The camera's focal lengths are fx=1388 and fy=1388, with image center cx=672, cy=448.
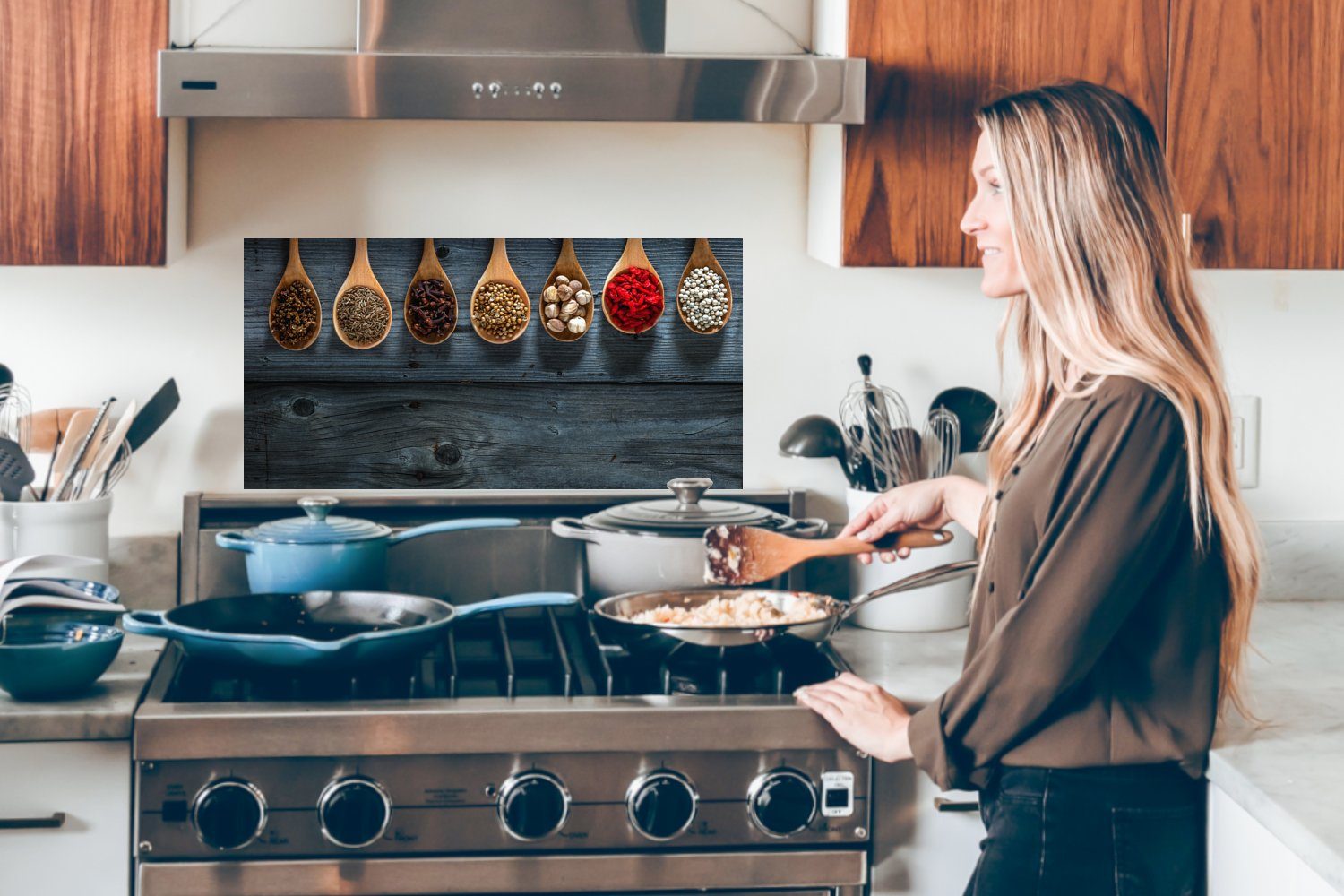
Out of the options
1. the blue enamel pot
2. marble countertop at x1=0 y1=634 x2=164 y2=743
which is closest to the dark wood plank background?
the blue enamel pot

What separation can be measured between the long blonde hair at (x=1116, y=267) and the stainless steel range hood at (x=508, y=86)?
0.41 m

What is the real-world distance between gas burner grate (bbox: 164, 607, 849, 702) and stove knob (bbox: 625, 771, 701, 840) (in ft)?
0.36

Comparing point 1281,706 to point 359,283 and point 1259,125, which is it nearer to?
point 1259,125

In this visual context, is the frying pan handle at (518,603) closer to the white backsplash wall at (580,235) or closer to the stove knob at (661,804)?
the stove knob at (661,804)

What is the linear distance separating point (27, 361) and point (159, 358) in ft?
0.64

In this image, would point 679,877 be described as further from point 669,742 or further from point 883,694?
point 883,694

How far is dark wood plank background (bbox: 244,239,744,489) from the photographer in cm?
231

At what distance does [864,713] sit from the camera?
1.57 m

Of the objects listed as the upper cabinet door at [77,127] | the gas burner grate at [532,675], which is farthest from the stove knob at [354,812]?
the upper cabinet door at [77,127]

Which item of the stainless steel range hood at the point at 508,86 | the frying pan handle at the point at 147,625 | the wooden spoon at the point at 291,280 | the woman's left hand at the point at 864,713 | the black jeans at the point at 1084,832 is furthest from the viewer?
the wooden spoon at the point at 291,280

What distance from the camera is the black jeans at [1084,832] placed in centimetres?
140

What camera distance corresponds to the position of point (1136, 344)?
1388 millimetres

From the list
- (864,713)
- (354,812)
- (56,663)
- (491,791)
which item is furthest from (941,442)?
(56,663)

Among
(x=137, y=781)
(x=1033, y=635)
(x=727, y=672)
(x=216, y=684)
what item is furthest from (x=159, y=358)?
(x=1033, y=635)
